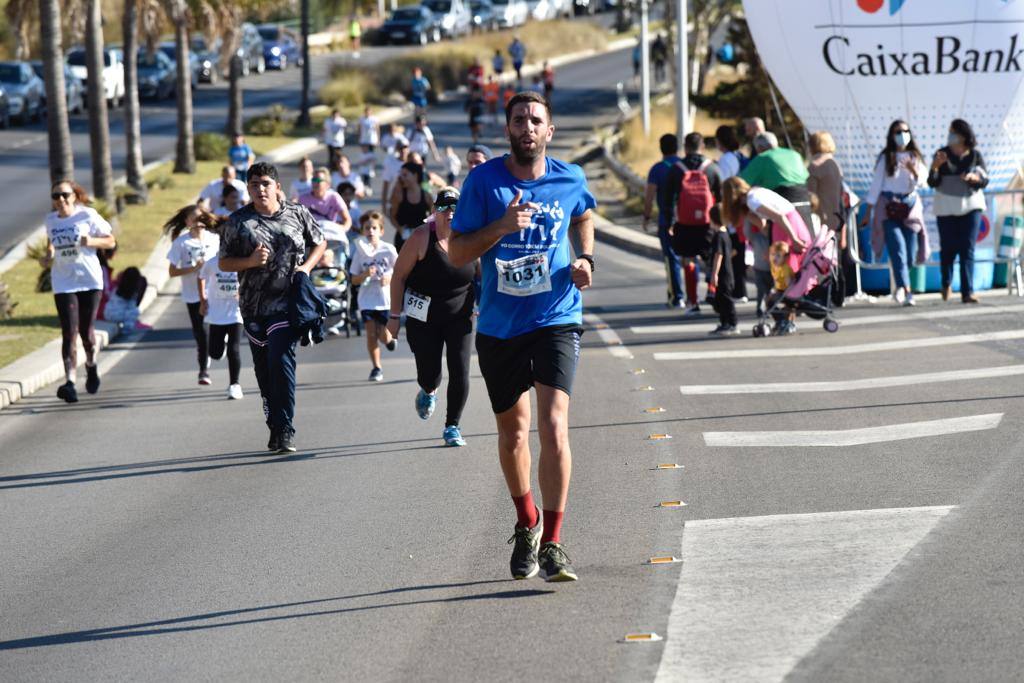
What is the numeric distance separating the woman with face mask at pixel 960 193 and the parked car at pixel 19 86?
115ft

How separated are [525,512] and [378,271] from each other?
7280mm

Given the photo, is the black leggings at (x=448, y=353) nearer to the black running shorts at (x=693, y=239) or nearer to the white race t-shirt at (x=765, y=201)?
the white race t-shirt at (x=765, y=201)

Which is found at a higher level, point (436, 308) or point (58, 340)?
point (436, 308)

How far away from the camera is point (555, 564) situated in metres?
7.04

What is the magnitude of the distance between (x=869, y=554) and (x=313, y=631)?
246cm

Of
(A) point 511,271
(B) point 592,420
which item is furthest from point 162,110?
(A) point 511,271

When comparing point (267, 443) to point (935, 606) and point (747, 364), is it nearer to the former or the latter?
point (747, 364)

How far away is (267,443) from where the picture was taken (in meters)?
11.5

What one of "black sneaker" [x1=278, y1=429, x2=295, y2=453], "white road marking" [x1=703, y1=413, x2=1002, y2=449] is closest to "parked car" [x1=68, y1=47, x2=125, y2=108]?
"black sneaker" [x1=278, y1=429, x2=295, y2=453]

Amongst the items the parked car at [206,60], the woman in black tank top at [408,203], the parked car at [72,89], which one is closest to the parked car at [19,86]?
the parked car at [72,89]

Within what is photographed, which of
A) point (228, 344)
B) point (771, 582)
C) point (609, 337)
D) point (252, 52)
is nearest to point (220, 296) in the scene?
point (228, 344)

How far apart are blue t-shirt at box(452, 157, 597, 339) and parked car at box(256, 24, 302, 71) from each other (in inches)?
2423

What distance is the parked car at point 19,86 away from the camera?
47.4 m

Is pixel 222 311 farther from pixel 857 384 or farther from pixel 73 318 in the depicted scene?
pixel 857 384
